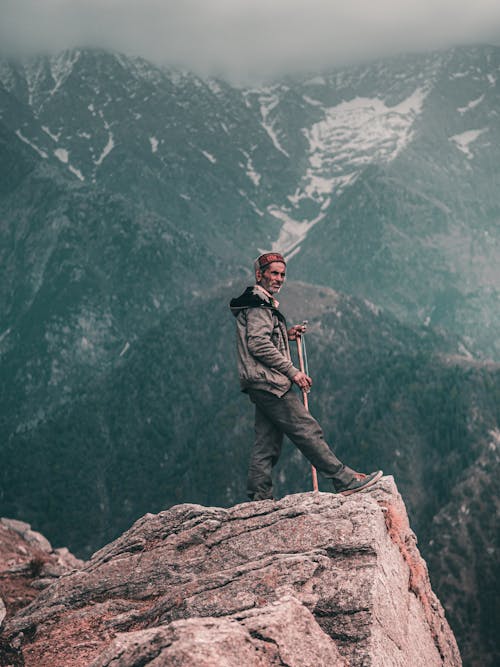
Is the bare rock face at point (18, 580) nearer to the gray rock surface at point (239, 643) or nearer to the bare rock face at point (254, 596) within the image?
the bare rock face at point (254, 596)

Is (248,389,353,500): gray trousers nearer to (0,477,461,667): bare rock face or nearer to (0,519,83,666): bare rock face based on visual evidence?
(0,477,461,667): bare rock face

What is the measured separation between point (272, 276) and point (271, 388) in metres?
2.98

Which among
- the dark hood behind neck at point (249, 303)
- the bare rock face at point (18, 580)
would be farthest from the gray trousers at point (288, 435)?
the bare rock face at point (18, 580)

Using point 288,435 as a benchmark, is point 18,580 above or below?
below

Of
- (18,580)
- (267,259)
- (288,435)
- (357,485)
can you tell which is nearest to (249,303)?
(267,259)

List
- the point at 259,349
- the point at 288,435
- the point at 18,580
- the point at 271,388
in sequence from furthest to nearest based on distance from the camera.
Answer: the point at 18,580 → the point at 288,435 → the point at 271,388 → the point at 259,349

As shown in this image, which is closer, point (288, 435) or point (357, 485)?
point (357, 485)

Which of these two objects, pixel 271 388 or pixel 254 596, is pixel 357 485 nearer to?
pixel 271 388

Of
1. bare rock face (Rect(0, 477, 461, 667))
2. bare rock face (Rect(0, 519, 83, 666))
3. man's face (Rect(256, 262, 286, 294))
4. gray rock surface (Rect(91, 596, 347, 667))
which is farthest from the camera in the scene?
man's face (Rect(256, 262, 286, 294))

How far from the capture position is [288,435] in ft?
58.5

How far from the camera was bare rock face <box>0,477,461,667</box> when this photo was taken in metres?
10.8

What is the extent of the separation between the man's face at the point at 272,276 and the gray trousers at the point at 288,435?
9.03ft

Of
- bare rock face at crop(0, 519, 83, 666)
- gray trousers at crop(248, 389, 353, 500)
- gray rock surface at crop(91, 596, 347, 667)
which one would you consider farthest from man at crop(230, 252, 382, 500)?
gray rock surface at crop(91, 596, 347, 667)

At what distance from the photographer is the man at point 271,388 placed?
17297 mm
